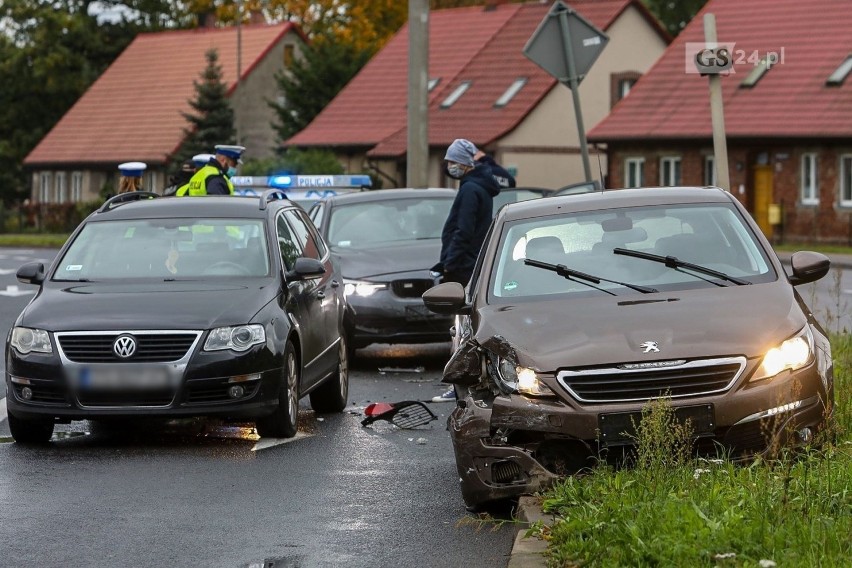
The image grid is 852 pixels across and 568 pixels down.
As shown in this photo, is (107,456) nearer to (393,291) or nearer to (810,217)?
(393,291)

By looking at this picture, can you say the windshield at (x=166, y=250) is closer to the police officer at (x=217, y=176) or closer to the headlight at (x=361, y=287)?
the headlight at (x=361, y=287)

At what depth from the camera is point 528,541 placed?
7156 mm

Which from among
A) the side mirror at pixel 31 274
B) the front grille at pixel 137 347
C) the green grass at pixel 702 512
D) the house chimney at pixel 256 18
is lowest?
the green grass at pixel 702 512

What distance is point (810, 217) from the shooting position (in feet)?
160

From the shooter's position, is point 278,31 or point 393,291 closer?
point 393,291

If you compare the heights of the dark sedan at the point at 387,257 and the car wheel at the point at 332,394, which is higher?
the dark sedan at the point at 387,257

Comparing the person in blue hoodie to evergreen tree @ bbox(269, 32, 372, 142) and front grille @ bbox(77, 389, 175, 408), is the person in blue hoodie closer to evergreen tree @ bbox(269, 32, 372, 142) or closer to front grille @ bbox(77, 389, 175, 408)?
front grille @ bbox(77, 389, 175, 408)

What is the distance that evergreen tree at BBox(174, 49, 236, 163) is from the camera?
6569 centimetres

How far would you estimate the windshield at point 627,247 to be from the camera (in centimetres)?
925

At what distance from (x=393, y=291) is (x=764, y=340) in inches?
322

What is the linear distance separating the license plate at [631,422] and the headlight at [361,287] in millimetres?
8325

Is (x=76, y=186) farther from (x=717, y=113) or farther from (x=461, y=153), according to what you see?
(x=717, y=113)

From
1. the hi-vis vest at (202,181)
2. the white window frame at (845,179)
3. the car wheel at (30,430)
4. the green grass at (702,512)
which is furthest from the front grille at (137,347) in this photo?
the white window frame at (845,179)

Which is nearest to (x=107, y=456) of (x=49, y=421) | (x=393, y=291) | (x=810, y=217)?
(x=49, y=421)
